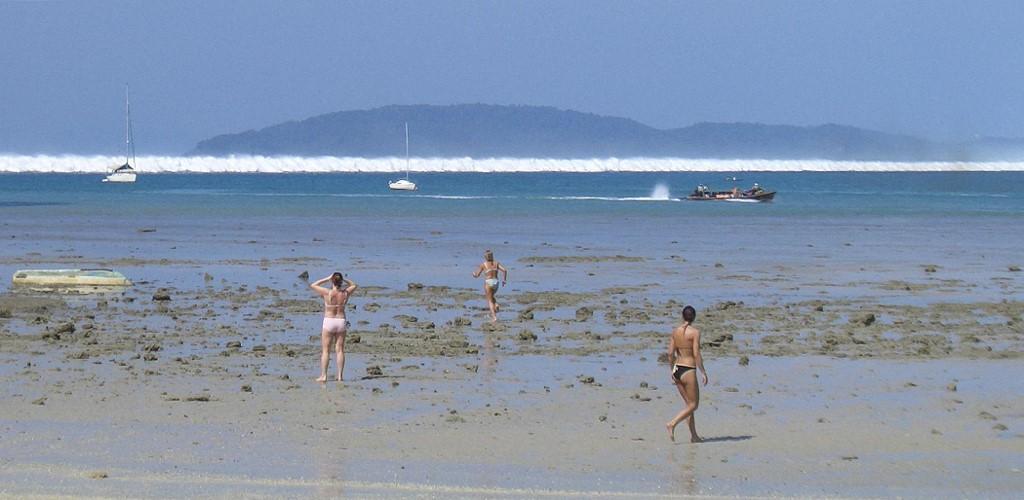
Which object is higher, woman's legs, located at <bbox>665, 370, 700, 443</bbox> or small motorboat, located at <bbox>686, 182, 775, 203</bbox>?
woman's legs, located at <bbox>665, 370, 700, 443</bbox>

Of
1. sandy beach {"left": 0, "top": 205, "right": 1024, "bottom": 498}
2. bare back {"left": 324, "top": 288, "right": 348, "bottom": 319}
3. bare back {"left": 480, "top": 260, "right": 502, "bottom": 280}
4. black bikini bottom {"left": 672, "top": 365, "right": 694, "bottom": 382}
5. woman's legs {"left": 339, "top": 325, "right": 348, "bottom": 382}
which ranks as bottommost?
sandy beach {"left": 0, "top": 205, "right": 1024, "bottom": 498}

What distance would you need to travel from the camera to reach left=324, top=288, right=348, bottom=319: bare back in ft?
50.6

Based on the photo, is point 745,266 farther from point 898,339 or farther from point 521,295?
point 898,339

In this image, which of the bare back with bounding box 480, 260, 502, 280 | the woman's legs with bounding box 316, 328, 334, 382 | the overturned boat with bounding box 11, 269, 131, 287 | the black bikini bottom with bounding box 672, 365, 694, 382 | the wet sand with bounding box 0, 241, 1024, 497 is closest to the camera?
the wet sand with bounding box 0, 241, 1024, 497

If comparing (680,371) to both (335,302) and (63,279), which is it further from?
(63,279)

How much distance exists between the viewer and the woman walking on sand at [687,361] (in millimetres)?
12102

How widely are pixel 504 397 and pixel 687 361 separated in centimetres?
296

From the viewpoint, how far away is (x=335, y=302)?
1548 cm

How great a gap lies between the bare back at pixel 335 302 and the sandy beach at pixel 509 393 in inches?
27.5

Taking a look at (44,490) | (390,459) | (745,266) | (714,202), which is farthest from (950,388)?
(714,202)

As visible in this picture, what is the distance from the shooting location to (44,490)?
10.3 m

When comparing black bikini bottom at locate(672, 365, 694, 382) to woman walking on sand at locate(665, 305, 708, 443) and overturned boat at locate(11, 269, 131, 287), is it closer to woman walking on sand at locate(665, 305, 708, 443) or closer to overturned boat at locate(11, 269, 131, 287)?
woman walking on sand at locate(665, 305, 708, 443)

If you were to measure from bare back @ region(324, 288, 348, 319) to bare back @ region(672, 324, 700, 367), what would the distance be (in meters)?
4.36

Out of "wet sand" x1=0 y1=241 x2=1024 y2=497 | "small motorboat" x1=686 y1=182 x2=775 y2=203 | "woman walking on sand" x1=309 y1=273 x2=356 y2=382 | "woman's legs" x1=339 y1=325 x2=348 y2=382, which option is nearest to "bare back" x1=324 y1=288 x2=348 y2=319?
"woman walking on sand" x1=309 y1=273 x2=356 y2=382
